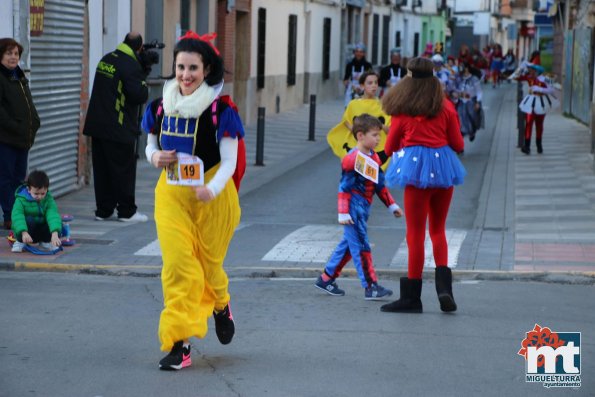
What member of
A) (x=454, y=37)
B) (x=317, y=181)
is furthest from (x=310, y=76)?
(x=454, y=37)

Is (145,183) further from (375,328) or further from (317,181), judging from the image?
(375,328)

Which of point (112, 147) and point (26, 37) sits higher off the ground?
point (26, 37)

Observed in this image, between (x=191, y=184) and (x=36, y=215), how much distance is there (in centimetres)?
448

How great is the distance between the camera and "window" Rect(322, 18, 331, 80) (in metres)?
41.0

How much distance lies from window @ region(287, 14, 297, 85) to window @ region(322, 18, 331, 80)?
Result: 16.4 feet

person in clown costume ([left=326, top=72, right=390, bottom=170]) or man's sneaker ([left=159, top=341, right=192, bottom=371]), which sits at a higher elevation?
person in clown costume ([left=326, top=72, right=390, bottom=170])

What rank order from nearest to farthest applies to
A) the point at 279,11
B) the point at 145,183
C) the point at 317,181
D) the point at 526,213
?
the point at 526,213, the point at 145,183, the point at 317,181, the point at 279,11

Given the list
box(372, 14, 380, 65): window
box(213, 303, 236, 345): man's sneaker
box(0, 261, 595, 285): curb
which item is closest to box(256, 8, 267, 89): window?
box(372, 14, 380, 65): window

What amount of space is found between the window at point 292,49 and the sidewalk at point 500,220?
10.4 metres

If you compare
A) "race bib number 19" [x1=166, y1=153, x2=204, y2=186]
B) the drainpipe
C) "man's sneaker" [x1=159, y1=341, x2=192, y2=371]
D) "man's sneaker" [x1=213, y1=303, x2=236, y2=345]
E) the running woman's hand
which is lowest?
"man's sneaker" [x1=159, y1=341, x2=192, y2=371]

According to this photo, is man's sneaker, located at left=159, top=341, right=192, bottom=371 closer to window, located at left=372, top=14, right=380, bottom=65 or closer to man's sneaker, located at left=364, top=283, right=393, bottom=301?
man's sneaker, located at left=364, top=283, right=393, bottom=301

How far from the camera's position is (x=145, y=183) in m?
16.8

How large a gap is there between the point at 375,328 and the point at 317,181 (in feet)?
33.7

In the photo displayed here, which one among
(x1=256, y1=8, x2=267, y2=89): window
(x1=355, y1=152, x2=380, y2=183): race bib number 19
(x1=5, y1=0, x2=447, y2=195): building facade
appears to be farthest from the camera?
(x1=256, y1=8, x2=267, y2=89): window
